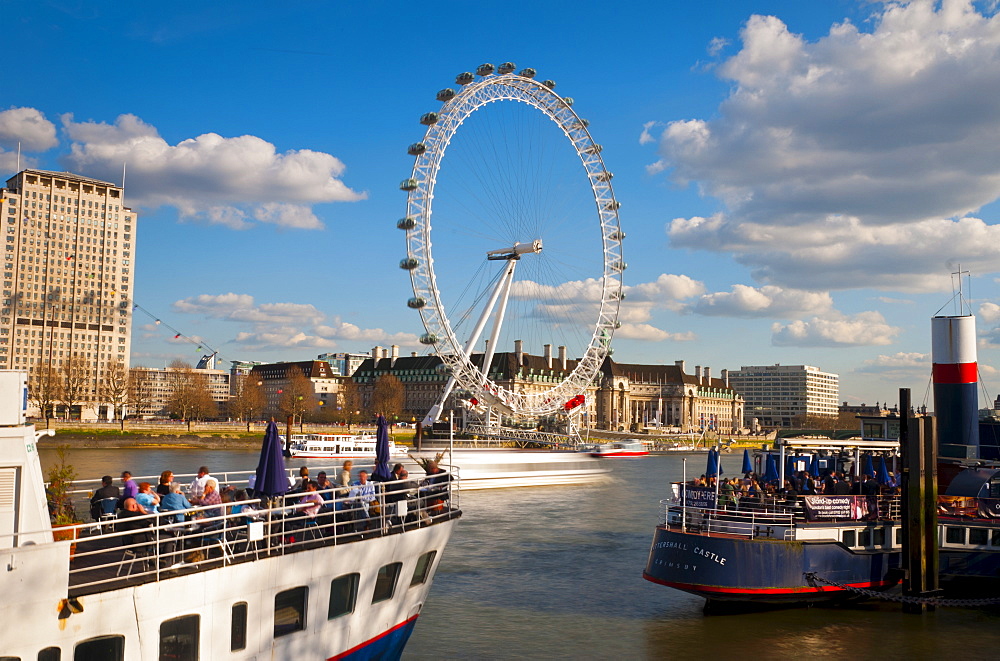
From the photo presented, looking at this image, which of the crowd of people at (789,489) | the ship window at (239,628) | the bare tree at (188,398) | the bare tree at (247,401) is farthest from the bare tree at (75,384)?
the ship window at (239,628)

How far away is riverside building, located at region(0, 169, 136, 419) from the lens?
16600cm

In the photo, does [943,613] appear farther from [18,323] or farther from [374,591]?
[18,323]

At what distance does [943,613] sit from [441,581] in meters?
13.3

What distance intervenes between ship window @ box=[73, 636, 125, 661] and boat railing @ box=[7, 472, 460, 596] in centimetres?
57

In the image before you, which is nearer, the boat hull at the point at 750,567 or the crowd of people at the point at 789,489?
the boat hull at the point at 750,567

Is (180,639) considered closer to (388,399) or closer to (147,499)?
(147,499)

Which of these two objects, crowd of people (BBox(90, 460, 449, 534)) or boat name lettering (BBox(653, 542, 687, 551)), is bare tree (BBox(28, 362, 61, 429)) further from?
crowd of people (BBox(90, 460, 449, 534))

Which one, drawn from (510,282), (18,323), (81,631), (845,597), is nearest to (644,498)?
(510,282)

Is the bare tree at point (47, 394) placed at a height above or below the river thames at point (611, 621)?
above

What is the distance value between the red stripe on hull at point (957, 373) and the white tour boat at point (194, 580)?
18.8 metres

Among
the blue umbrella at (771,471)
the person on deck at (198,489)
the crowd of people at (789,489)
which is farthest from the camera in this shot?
the blue umbrella at (771,471)

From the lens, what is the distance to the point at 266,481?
13398 mm

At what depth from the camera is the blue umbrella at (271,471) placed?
1332 cm

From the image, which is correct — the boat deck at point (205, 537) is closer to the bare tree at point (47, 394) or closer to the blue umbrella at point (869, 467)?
the blue umbrella at point (869, 467)
